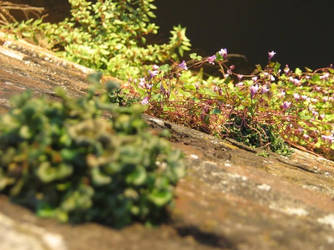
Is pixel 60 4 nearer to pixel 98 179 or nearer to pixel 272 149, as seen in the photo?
pixel 272 149

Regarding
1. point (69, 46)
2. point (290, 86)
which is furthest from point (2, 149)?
point (69, 46)

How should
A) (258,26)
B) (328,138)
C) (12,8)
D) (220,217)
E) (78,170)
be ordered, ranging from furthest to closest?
(258,26) → (12,8) → (328,138) → (220,217) → (78,170)

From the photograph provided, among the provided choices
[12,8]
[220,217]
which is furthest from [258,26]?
[220,217]

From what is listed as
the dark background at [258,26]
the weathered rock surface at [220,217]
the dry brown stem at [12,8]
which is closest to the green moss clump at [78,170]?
the weathered rock surface at [220,217]

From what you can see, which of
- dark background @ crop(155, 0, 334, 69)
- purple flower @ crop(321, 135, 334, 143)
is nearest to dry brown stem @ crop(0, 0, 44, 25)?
dark background @ crop(155, 0, 334, 69)

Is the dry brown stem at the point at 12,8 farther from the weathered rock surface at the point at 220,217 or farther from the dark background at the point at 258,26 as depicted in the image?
the dark background at the point at 258,26

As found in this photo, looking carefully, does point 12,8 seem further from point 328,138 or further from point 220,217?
point 220,217
